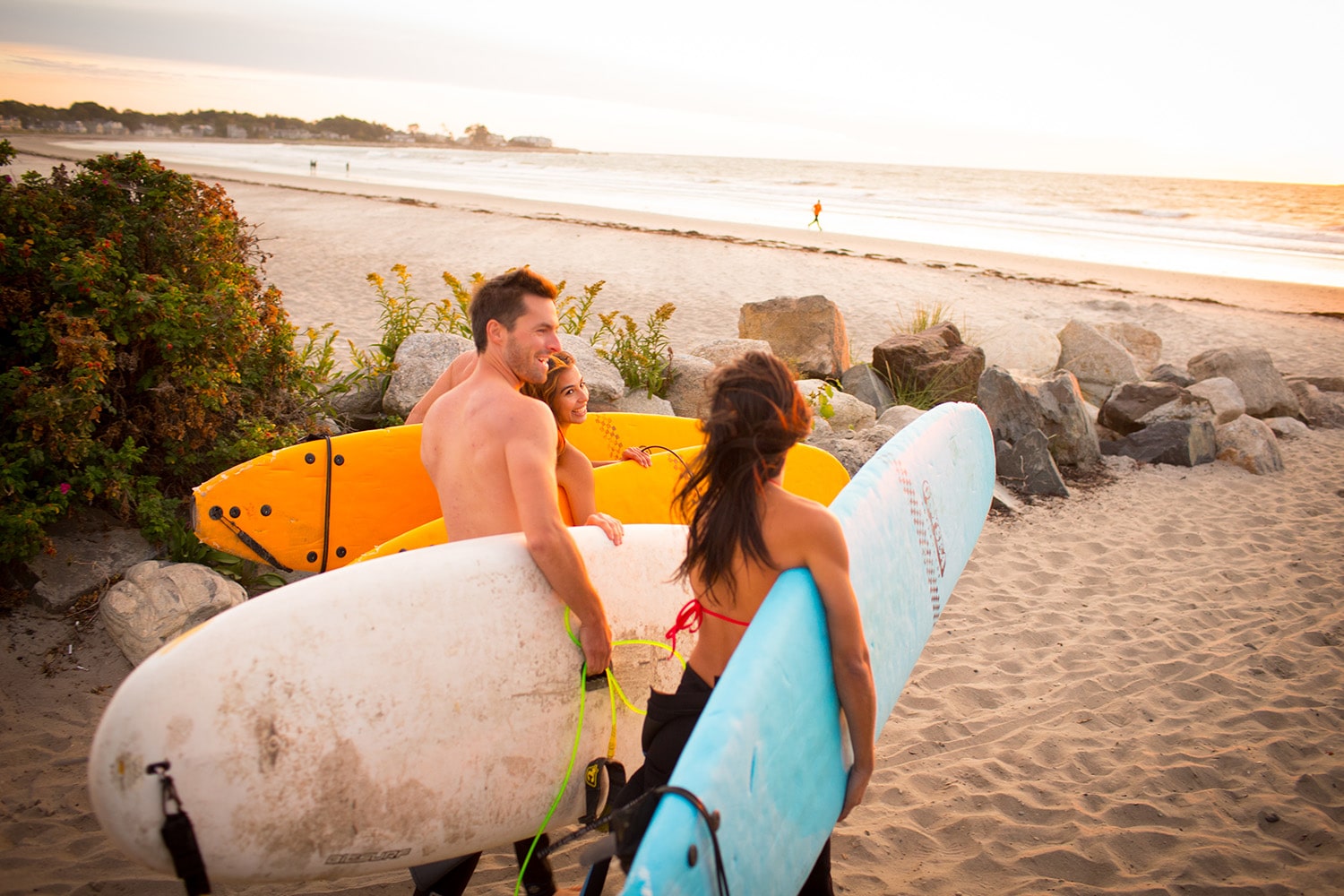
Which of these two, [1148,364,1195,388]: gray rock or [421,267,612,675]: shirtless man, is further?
[1148,364,1195,388]: gray rock

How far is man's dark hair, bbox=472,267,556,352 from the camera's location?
2.37 m

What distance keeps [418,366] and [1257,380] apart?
782cm

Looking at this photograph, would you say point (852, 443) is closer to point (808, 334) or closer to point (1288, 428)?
point (808, 334)

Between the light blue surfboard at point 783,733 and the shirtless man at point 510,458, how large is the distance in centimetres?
58

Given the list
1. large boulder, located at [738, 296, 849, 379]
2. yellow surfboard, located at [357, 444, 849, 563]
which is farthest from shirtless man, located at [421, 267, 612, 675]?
large boulder, located at [738, 296, 849, 379]

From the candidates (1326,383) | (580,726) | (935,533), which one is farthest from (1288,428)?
(580,726)

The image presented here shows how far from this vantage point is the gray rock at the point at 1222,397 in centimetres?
721

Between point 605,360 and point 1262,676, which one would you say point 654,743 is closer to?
point 1262,676

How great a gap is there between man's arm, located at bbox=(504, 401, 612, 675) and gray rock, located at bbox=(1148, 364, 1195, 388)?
7456mm

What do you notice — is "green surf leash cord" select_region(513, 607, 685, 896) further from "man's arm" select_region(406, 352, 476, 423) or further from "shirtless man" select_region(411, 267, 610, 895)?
"man's arm" select_region(406, 352, 476, 423)

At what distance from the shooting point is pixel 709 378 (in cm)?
173

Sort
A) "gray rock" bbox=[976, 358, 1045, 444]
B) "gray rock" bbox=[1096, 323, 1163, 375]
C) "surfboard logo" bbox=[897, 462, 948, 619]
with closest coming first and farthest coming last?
"surfboard logo" bbox=[897, 462, 948, 619]
"gray rock" bbox=[976, 358, 1045, 444]
"gray rock" bbox=[1096, 323, 1163, 375]

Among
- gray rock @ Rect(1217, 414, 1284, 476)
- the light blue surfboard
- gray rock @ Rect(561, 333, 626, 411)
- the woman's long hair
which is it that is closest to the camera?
the light blue surfboard

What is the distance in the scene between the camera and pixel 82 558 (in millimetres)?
3457
